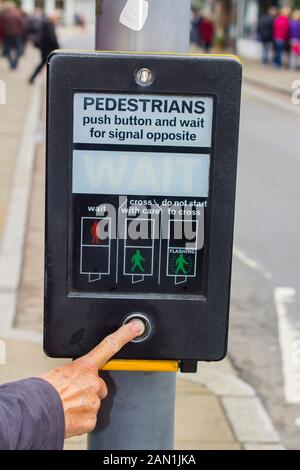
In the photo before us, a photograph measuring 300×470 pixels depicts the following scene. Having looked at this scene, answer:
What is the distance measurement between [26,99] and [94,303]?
2040 cm

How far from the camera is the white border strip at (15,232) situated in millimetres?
6625

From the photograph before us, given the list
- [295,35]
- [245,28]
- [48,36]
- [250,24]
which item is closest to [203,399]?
[48,36]

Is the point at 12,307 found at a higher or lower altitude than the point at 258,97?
lower

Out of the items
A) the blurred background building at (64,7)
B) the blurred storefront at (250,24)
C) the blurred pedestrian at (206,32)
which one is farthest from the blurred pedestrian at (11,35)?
the blurred background building at (64,7)

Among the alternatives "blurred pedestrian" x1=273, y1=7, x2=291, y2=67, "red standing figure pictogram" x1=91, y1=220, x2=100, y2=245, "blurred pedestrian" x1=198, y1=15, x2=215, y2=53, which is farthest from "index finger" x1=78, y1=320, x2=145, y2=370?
"blurred pedestrian" x1=198, y1=15, x2=215, y2=53

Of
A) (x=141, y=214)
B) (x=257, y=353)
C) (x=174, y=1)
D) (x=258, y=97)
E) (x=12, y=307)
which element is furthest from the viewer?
(x=258, y=97)

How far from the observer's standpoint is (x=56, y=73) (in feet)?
6.92

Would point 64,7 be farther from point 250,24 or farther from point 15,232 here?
point 15,232

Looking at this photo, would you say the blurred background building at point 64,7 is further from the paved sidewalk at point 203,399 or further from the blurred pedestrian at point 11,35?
the paved sidewalk at point 203,399

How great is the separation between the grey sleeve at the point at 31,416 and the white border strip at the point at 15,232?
161 inches

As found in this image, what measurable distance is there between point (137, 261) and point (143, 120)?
34 cm

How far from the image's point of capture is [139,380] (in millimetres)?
2490

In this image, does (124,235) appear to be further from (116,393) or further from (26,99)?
(26,99)

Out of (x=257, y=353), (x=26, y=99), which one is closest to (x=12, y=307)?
Result: (x=257, y=353)
